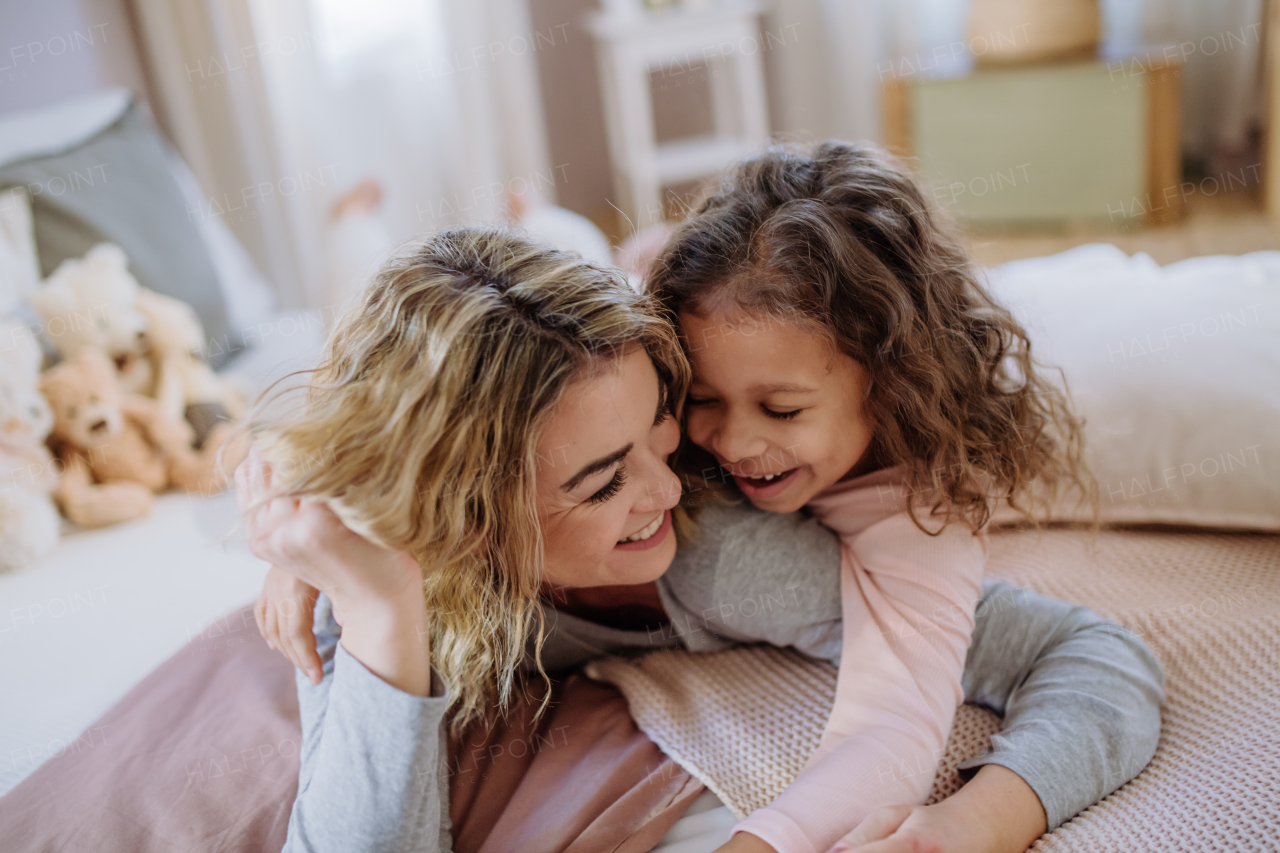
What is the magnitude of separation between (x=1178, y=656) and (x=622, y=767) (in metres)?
0.54

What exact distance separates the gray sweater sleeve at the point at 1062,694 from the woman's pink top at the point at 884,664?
62 millimetres

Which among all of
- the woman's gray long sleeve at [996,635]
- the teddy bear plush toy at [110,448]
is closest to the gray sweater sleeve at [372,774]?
the woman's gray long sleeve at [996,635]

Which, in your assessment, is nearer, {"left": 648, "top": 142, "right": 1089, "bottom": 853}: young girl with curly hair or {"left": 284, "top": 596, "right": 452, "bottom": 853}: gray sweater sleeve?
{"left": 284, "top": 596, "right": 452, "bottom": 853}: gray sweater sleeve

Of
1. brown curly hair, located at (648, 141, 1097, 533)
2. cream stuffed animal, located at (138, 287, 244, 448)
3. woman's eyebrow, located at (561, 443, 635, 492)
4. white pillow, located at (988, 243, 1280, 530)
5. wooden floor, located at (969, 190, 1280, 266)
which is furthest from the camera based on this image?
wooden floor, located at (969, 190, 1280, 266)

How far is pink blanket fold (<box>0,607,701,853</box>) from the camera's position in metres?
0.87

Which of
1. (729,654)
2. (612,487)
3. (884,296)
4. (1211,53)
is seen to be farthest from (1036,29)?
(612,487)

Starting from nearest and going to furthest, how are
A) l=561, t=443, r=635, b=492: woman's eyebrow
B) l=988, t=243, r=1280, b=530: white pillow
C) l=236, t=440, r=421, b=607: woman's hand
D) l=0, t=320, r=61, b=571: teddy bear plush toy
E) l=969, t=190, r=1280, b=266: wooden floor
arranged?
1. l=236, t=440, r=421, b=607: woman's hand
2. l=561, t=443, r=635, b=492: woman's eyebrow
3. l=988, t=243, r=1280, b=530: white pillow
4. l=0, t=320, r=61, b=571: teddy bear plush toy
5. l=969, t=190, r=1280, b=266: wooden floor

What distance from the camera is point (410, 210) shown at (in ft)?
10.2

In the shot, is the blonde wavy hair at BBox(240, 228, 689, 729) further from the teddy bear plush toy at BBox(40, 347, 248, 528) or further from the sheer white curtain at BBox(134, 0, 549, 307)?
the sheer white curtain at BBox(134, 0, 549, 307)

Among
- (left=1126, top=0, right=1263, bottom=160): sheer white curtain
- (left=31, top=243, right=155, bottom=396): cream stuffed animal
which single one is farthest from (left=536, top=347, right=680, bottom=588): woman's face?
(left=1126, top=0, right=1263, bottom=160): sheer white curtain

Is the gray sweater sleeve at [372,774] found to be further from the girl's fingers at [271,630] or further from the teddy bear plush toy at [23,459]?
the teddy bear plush toy at [23,459]

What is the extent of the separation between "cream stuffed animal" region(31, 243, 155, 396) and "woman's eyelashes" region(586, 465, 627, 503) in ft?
3.37

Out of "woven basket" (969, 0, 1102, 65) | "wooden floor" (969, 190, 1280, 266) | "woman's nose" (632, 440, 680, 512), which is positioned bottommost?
"wooden floor" (969, 190, 1280, 266)

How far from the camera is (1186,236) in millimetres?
2768
